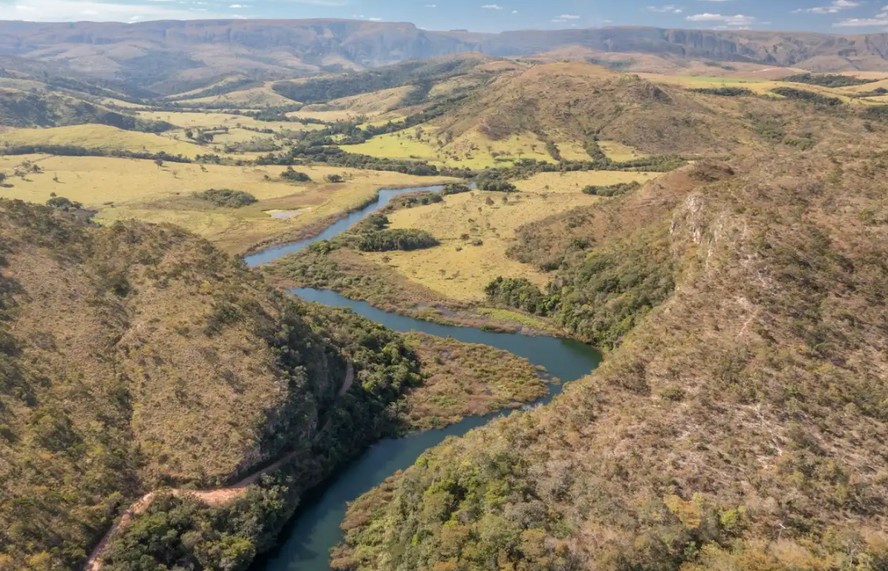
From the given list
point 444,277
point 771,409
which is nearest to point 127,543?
point 771,409

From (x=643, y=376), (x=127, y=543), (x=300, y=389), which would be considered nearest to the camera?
(x=127, y=543)

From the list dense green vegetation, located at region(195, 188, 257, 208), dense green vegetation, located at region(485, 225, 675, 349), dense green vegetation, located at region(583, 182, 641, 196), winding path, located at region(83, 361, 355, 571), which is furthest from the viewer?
dense green vegetation, located at region(195, 188, 257, 208)

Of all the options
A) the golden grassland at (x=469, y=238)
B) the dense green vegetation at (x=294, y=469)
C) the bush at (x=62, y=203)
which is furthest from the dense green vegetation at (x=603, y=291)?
the bush at (x=62, y=203)

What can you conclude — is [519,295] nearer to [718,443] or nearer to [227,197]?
[718,443]

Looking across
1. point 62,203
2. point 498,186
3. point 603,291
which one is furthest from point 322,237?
point 603,291

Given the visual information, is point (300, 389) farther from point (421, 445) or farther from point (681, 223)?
Answer: point (681, 223)

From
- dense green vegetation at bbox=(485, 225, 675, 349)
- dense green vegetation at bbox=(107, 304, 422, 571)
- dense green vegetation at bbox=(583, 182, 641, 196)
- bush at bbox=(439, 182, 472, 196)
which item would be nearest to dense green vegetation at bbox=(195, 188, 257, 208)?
bush at bbox=(439, 182, 472, 196)

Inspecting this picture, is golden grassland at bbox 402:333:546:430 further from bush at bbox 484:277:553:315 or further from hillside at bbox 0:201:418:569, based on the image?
bush at bbox 484:277:553:315
